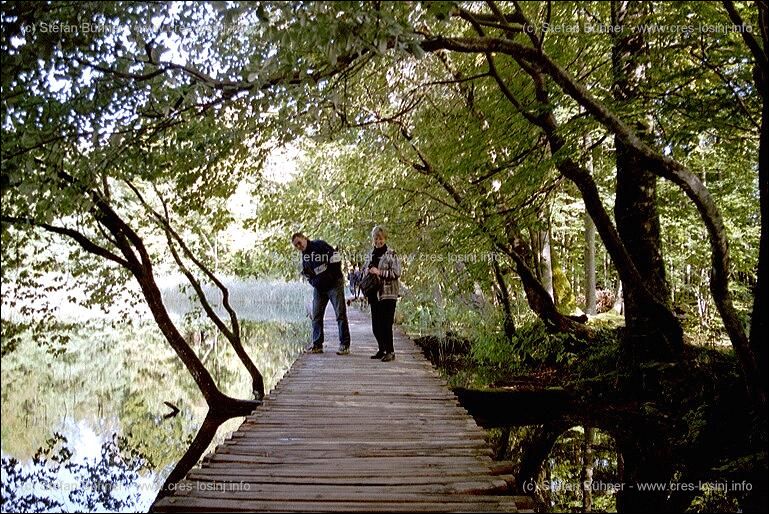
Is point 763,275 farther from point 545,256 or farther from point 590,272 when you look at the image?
point 590,272

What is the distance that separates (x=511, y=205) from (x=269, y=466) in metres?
5.93

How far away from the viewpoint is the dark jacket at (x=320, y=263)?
7.59m

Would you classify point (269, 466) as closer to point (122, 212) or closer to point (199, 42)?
point (199, 42)

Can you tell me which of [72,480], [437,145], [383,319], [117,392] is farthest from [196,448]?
[437,145]

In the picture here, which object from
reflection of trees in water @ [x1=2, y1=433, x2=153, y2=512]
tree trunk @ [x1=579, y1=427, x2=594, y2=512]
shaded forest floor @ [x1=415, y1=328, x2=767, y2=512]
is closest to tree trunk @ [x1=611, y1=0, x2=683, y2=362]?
shaded forest floor @ [x1=415, y1=328, x2=767, y2=512]

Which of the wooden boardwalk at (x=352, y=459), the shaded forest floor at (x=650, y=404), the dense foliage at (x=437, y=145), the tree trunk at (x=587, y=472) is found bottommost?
the tree trunk at (x=587, y=472)

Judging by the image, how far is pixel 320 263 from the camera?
25.1 ft

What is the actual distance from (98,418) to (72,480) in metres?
2.88

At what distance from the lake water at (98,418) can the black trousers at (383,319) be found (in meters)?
2.77

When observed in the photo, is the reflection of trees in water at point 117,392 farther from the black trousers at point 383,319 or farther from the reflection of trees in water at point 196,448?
the black trousers at point 383,319

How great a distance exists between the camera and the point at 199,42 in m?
5.25

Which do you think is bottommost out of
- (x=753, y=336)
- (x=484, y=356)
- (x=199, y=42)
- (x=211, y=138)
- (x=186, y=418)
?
(x=186, y=418)

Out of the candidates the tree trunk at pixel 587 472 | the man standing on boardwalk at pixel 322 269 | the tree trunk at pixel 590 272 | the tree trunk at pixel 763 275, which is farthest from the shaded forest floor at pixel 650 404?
the tree trunk at pixel 590 272

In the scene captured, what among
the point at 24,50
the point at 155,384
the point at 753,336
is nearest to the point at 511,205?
the point at 753,336
